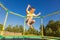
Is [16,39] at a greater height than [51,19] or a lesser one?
lesser

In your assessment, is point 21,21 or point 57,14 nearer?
point 57,14

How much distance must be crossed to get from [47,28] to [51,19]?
0.93 feet

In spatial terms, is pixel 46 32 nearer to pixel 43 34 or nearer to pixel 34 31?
pixel 43 34

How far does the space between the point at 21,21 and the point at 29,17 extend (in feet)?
0.88

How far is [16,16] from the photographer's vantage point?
3.75 metres

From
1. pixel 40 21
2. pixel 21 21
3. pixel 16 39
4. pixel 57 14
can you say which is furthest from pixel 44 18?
pixel 16 39

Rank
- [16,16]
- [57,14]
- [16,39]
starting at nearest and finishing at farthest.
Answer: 1. [16,39]
2. [57,14]
3. [16,16]

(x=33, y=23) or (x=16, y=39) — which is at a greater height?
(x=33, y=23)

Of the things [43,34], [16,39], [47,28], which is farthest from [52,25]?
[16,39]

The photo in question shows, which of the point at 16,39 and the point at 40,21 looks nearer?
the point at 16,39

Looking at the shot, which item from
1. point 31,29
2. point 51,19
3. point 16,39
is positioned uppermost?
point 51,19

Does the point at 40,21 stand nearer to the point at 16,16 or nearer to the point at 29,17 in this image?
the point at 29,17

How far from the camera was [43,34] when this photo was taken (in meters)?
3.57

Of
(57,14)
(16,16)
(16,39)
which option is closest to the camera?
(16,39)
